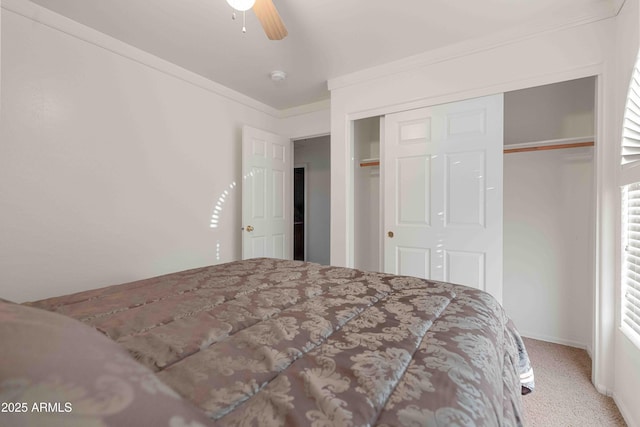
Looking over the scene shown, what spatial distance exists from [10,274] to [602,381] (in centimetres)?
399

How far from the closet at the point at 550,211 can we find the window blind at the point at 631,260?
706 millimetres

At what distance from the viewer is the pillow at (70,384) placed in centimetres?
28

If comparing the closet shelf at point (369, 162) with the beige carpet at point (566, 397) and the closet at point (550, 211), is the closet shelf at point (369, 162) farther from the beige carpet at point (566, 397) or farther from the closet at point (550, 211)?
the beige carpet at point (566, 397)

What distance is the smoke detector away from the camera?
9.11ft

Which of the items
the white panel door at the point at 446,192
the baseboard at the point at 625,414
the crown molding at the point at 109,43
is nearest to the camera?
the baseboard at the point at 625,414

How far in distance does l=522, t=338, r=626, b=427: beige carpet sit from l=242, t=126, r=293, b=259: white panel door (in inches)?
108

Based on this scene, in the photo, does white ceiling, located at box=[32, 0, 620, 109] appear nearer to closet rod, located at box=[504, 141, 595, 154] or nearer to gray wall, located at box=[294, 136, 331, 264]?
closet rod, located at box=[504, 141, 595, 154]

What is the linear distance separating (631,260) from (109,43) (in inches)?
158

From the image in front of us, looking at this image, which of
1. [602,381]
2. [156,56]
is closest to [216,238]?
[156,56]

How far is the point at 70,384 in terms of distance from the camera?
312 millimetres

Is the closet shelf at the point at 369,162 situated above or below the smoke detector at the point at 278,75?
below

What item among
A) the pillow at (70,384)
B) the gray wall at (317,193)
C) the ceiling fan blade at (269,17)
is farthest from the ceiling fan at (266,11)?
the gray wall at (317,193)

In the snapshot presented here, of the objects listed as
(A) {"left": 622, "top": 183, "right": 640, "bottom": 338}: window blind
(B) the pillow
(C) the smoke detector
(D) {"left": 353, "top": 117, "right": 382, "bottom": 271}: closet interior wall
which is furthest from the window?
(C) the smoke detector

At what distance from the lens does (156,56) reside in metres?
2.52
